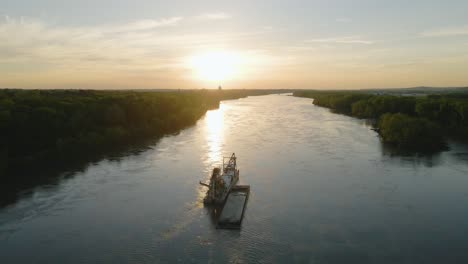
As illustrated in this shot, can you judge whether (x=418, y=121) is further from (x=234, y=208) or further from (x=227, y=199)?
(x=234, y=208)

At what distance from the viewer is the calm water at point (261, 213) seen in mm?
19859

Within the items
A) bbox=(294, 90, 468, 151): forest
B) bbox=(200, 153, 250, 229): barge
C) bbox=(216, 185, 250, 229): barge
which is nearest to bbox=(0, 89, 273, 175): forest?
bbox=(200, 153, 250, 229): barge

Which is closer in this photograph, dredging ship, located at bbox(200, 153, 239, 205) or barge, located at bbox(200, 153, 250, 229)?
barge, located at bbox(200, 153, 250, 229)

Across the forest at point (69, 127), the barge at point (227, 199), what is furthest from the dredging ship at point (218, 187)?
the forest at point (69, 127)

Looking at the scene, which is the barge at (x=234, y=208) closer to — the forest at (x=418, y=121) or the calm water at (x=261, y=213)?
the calm water at (x=261, y=213)

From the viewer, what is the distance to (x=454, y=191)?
1174 inches

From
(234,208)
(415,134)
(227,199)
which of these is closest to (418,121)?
(415,134)

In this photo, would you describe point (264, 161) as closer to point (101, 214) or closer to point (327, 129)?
point (101, 214)

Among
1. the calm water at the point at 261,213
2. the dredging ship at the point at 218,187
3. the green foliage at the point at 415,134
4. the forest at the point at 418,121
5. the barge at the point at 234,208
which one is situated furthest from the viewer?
the forest at the point at 418,121

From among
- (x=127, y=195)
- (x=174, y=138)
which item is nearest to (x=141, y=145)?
(x=174, y=138)

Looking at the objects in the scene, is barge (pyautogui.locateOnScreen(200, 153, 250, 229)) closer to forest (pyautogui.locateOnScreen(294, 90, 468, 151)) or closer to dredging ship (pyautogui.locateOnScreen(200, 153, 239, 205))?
dredging ship (pyautogui.locateOnScreen(200, 153, 239, 205))

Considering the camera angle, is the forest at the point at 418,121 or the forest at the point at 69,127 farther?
the forest at the point at 418,121

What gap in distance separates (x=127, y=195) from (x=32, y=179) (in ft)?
33.1

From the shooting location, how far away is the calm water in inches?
782
